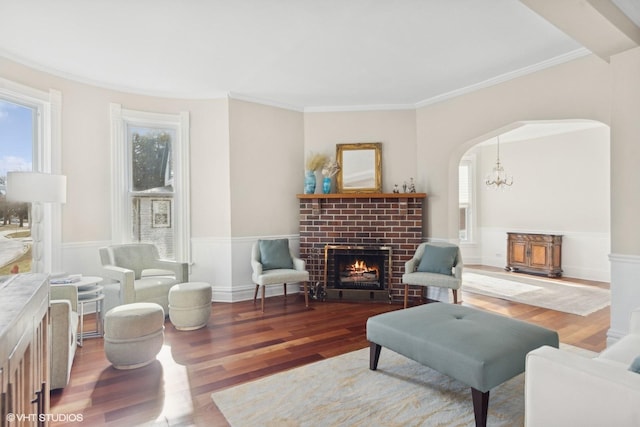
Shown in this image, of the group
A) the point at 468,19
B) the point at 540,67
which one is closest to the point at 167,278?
the point at 468,19

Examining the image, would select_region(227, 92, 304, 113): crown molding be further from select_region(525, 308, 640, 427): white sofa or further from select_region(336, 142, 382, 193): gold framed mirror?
select_region(525, 308, 640, 427): white sofa

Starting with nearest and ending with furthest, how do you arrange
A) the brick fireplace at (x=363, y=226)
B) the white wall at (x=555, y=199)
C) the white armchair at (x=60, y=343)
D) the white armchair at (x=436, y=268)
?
the white armchair at (x=60, y=343) < the white armchair at (x=436, y=268) < the brick fireplace at (x=363, y=226) < the white wall at (x=555, y=199)

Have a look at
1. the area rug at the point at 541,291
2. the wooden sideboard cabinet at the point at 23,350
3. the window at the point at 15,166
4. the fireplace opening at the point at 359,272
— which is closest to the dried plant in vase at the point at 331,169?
the fireplace opening at the point at 359,272

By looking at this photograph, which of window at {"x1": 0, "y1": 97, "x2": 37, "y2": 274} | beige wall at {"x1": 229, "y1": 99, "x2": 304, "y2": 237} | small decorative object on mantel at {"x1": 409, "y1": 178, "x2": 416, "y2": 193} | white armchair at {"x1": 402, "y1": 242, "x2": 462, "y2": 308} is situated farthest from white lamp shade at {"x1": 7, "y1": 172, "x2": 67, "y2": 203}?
small decorative object on mantel at {"x1": 409, "y1": 178, "x2": 416, "y2": 193}

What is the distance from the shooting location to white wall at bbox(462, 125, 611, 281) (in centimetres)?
621

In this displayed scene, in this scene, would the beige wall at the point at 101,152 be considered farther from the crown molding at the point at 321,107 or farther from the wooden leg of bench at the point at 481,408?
the wooden leg of bench at the point at 481,408

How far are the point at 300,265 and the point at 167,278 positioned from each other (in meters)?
1.61

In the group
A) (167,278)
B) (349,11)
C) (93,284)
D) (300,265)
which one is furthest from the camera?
(300,265)

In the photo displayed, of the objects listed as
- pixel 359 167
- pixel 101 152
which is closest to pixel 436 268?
pixel 359 167

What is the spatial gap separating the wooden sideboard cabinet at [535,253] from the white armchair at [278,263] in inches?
186

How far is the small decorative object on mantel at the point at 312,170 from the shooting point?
5074 millimetres

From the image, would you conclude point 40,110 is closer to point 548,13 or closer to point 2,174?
point 2,174

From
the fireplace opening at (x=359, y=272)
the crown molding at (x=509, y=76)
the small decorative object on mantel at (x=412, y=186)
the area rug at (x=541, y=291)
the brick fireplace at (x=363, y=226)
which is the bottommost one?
the area rug at (x=541, y=291)

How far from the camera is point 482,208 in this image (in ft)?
26.5
